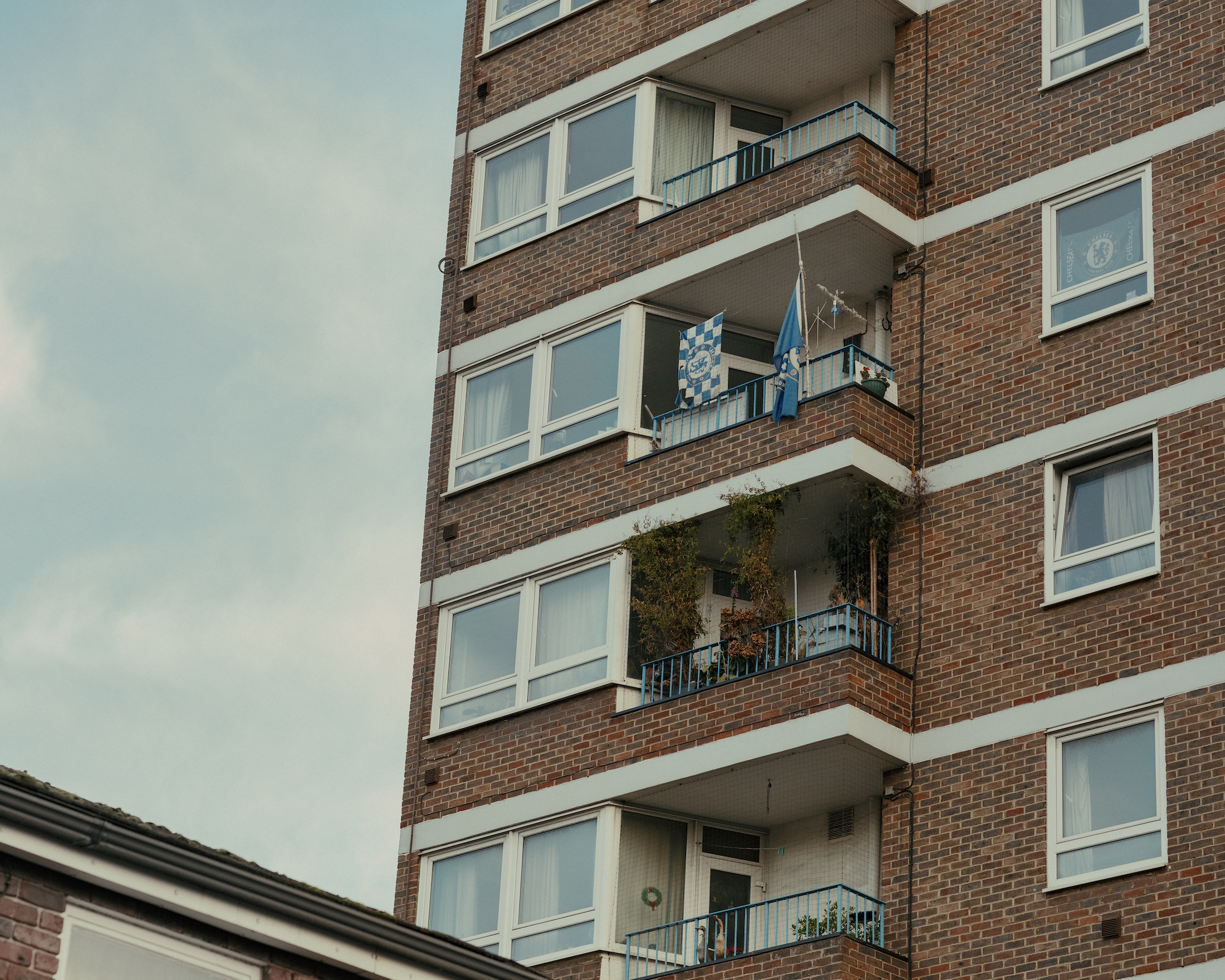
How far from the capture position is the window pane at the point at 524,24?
31.5 metres

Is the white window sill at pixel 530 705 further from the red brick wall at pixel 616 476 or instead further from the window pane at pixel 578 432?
the window pane at pixel 578 432

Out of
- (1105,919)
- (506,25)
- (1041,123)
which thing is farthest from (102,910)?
(506,25)

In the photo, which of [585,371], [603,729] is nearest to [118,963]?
[603,729]

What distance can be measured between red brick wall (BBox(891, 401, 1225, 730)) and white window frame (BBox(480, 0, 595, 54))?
1008 centimetres

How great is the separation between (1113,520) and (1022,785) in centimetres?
298

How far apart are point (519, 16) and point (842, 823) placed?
43.4ft

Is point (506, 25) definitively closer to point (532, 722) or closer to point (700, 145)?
point (700, 145)

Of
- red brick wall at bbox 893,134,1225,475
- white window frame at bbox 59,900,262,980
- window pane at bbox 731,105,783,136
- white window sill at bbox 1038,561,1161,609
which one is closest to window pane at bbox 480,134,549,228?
window pane at bbox 731,105,783,136

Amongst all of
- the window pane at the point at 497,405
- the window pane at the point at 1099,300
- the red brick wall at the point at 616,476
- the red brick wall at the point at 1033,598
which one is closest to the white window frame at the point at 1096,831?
the red brick wall at the point at 1033,598

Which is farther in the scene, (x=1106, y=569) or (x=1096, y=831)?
(x=1106, y=569)

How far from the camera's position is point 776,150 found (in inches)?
1158

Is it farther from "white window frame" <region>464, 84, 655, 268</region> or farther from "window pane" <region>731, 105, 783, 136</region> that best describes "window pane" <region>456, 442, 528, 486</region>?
"window pane" <region>731, 105, 783, 136</region>

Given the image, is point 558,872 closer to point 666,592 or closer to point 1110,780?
point 666,592

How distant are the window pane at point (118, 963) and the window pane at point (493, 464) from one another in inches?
556
